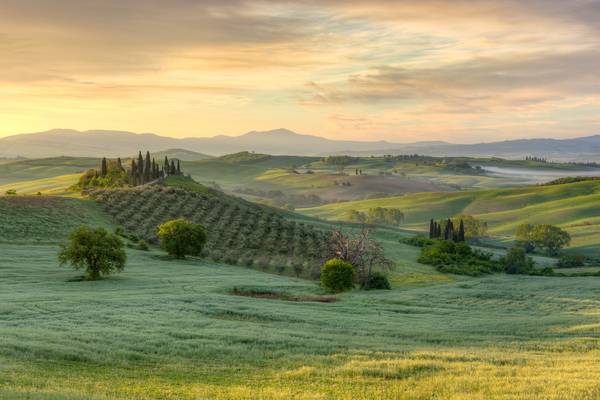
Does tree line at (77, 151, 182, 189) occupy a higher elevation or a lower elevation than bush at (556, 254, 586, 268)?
higher

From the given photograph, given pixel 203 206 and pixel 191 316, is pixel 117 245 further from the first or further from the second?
pixel 203 206

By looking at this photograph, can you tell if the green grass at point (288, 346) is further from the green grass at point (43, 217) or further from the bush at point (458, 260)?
the bush at point (458, 260)

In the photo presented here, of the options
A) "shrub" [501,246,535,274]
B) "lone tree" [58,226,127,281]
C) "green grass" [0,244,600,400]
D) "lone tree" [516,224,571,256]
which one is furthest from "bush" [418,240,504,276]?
"lone tree" [58,226,127,281]

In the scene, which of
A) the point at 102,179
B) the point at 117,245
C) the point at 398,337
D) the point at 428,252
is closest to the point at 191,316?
the point at 398,337

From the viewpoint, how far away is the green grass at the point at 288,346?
20516mm

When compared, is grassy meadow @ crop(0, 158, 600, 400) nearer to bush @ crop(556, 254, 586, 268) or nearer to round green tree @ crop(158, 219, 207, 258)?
round green tree @ crop(158, 219, 207, 258)

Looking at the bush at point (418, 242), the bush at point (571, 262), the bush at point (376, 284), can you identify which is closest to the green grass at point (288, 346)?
the bush at point (376, 284)

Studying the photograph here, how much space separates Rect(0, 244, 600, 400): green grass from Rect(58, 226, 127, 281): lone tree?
30.5ft

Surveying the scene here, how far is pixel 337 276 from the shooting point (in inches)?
2381

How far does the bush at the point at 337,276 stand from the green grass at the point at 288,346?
9.23 m

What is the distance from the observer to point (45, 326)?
101 ft

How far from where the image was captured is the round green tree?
80625 mm

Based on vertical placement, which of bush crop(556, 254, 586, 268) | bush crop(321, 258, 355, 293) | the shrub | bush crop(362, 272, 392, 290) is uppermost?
bush crop(321, 258, 355, 293)

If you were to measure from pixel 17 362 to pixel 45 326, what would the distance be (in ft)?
28.8
